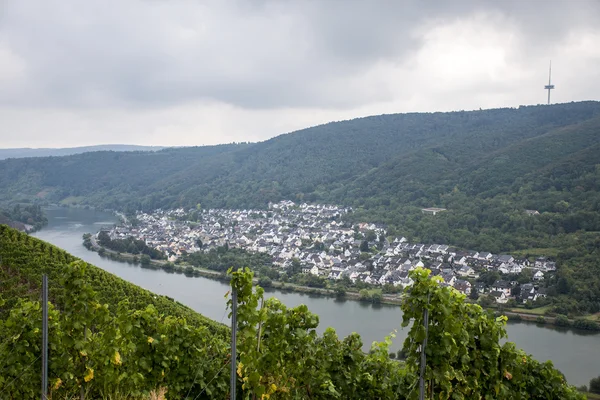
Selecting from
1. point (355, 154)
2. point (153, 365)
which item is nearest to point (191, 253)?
point (153, 365)

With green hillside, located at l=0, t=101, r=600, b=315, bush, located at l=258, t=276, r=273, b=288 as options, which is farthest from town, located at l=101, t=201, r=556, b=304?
bush, located at l=258, t=276, r=273, b=288

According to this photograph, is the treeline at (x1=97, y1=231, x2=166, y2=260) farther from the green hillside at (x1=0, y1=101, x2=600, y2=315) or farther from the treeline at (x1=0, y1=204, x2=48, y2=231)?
the green hillside at (x1=0, y1=101, x2=600, y2=315)

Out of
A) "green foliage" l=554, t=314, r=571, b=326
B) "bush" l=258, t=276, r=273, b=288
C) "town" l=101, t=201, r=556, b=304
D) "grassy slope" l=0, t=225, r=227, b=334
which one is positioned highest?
"grassy slope" l=0, t=225, r=227, b=334

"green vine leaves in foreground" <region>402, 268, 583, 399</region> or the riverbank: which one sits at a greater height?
"green vine leaves in foreground" <region>402, 268, 583, 399</region>

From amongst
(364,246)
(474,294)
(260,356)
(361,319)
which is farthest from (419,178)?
(260,356)

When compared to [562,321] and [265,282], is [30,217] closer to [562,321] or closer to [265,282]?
[265,282]

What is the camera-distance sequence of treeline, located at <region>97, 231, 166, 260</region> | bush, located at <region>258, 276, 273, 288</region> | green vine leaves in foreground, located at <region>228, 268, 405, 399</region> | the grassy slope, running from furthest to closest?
treeline, located at <region>97, 231, 166, 260</region>
bush, located at <region>258, 276, 273, 288</region>
the grassy slope
green vine leaves in foreground, located at <region>228, 268, 405, 399</region>

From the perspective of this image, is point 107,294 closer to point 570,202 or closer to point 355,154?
point 570,202
